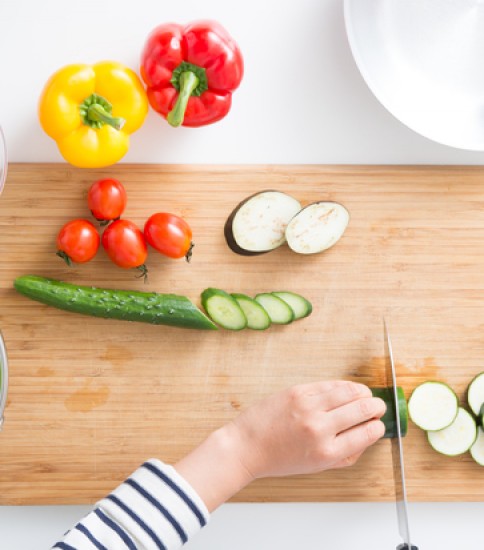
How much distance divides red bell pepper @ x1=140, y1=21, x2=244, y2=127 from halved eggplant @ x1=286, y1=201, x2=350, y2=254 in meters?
0.32

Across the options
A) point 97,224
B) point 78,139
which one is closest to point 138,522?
point 97,224

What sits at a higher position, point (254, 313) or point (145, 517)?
point (254, 313)

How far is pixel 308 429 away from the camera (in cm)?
158

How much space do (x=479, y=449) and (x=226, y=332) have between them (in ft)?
2.23

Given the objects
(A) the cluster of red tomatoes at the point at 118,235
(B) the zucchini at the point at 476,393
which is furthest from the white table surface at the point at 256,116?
(B) the zucchini at the point at 476,393

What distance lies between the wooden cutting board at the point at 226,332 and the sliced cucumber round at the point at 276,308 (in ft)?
0.11

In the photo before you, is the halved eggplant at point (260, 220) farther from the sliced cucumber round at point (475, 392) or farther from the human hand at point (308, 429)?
the sliced cucumber round at point (475, 392)

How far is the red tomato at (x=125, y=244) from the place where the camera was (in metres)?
1.64

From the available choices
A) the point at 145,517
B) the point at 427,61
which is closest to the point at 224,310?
the point at 145,517

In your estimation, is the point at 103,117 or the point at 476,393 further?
the point at 476,393

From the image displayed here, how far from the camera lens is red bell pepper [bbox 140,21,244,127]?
156 centimetres

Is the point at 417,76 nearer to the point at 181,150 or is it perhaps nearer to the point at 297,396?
the point at 181,150

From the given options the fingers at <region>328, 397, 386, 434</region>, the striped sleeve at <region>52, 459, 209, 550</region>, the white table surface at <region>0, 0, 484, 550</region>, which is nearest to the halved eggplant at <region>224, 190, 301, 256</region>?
the white table surface at <region>0, 0, 484, 550</region>

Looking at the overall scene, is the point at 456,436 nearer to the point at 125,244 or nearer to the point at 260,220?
the point at 260,220
